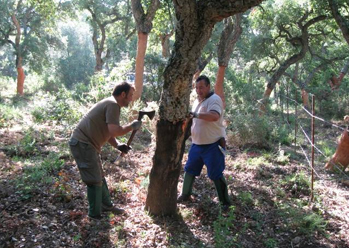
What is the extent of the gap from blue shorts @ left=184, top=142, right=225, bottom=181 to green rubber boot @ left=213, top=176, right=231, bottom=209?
8 cm

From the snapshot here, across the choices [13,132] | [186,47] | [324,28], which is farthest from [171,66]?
[324,28]

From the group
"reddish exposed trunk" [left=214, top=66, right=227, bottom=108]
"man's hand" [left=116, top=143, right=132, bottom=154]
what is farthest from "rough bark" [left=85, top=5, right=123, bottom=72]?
"man's hand" [left=116, top=143, right=132, bottom=154]

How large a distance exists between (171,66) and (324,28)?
608 inches

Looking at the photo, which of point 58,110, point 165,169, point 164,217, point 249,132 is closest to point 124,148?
point 165,169

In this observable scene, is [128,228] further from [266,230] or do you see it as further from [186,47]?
[186,47]

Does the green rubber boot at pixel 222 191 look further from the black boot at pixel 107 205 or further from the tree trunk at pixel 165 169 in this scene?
the black boot at pixel 107 205

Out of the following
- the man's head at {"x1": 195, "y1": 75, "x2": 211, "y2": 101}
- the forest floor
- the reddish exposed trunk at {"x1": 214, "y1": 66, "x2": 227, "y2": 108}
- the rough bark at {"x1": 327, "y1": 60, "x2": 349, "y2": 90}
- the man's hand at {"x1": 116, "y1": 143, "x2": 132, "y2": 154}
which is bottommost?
the forest floor

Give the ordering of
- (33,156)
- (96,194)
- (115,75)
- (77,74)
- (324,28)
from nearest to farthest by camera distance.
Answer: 1. (96,194)
2. (33,156)
3. (115,75)
4. (324,28)
5. (77,74)

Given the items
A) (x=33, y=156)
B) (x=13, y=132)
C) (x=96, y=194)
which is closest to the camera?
(x=96, y=194)

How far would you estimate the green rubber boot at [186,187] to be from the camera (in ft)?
16.0

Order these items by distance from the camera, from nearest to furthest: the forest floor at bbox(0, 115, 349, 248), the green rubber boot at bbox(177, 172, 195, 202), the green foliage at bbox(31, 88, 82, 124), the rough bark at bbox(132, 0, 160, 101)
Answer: the forest floor at bbox(0, 115, 349, 248), the green rubber boot at bbox(177, 172, 195, 202), the green foliage at bbox(31, 88, 82, 124), the rough bark at bbox(132, 0, 160, 101)

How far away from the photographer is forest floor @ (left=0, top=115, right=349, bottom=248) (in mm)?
3842

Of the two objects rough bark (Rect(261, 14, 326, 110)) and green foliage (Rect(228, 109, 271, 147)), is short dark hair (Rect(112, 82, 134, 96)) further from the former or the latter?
rough bark (Rect(261, 14, 326, 110))

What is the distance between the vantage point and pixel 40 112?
9609mm
